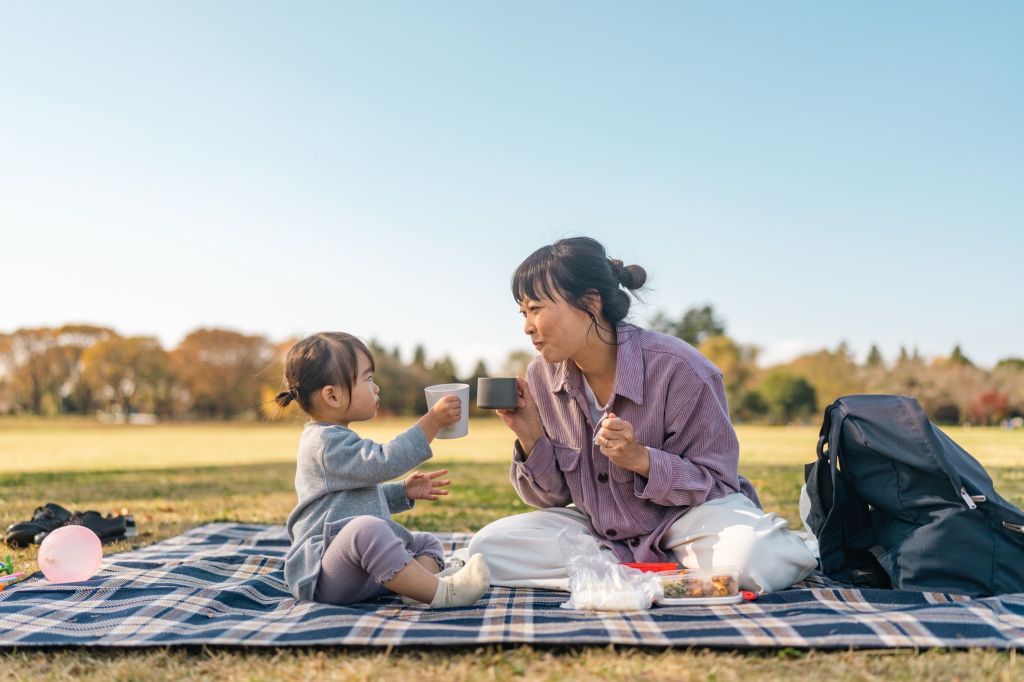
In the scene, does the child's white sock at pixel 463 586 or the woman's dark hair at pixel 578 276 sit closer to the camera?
the child's white sock at pixel 463 586

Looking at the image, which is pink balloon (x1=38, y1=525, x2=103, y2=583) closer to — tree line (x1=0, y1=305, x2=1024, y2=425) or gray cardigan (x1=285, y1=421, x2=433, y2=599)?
gray cardigan (x1=285, y1=421, x2=433, y2=599)

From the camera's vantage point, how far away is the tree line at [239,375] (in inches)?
1994

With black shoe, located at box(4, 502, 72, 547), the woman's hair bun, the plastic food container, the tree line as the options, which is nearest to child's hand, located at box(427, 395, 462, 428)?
the woman's hair bun

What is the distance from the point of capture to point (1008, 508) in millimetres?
3611

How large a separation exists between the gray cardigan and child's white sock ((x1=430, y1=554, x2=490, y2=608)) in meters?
0.41

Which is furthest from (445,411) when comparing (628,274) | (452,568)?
(628,274)

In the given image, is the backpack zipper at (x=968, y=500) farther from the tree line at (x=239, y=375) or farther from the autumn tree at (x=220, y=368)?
the autumn tree at (x=220, y=368)

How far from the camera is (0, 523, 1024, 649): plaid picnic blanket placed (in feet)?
9.32

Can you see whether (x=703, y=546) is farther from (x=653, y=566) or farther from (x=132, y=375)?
(x=132, y=375)

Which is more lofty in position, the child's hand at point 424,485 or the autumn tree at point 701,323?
the autumn tree at point 701,323

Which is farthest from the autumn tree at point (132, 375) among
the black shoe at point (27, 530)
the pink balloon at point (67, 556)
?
the pink balloon at point (67, 556)

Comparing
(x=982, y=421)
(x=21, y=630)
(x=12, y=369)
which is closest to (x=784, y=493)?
(x=21, y=630)

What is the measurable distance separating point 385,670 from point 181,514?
17.2ft

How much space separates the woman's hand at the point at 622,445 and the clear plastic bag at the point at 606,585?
1.49 ft
